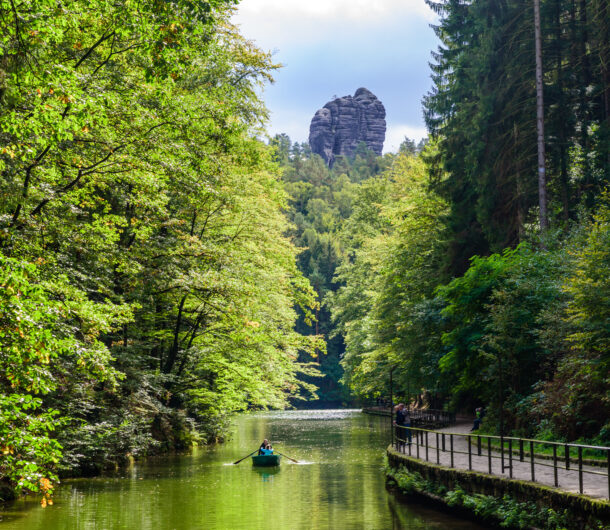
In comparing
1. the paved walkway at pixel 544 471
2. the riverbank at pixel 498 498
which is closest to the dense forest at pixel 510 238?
the paved walkway at pixel 544 471

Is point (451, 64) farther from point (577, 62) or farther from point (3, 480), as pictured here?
point (3, 480)

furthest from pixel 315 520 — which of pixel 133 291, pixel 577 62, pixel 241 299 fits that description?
pixel 577 62

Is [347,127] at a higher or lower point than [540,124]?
higher

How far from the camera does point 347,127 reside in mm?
176250

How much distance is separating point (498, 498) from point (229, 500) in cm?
807

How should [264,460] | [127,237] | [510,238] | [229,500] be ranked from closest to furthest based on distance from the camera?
[229,500], [127,237], [264,460], [510,238]

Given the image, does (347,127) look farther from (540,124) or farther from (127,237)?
(127,237)

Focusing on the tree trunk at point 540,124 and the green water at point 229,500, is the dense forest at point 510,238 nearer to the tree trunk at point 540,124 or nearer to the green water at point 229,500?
the tree trunk at point 540,124

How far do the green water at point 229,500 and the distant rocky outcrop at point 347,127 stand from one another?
151 m

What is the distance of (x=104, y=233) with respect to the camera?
62.6 ft

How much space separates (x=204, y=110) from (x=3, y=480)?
11.8 metres

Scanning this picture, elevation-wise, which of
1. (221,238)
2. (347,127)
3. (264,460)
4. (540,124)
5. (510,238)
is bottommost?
(264,460)

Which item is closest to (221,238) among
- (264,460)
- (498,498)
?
(264,460)

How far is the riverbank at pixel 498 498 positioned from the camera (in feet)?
37.1
